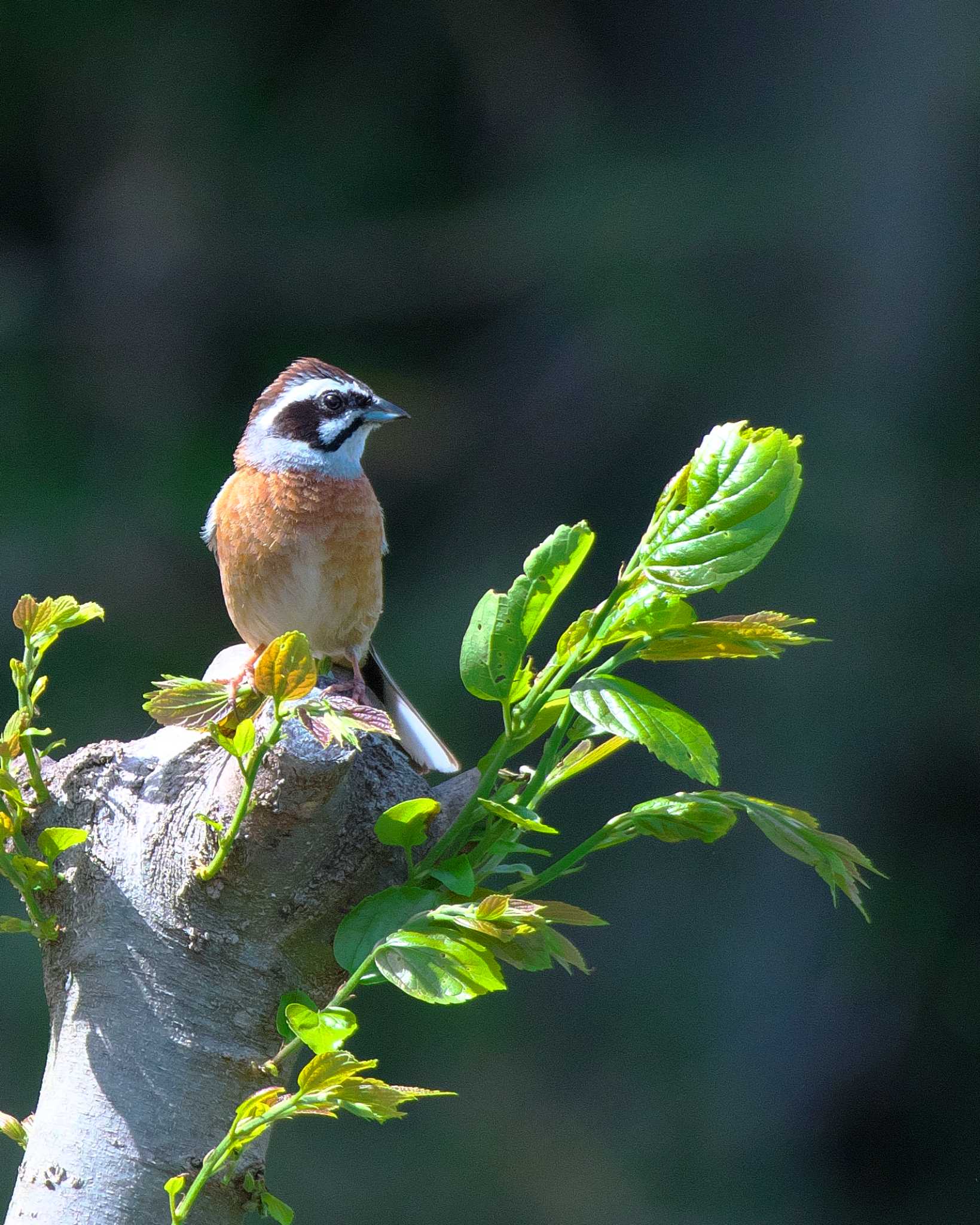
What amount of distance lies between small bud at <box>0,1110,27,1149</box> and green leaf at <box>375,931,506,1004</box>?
0.95ft

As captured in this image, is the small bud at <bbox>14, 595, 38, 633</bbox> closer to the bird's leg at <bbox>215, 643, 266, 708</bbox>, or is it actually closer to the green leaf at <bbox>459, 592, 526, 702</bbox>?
the bird's leg at <bbox>215, 643, 266, 708</bbox>

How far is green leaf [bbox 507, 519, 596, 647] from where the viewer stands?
0.81 meters

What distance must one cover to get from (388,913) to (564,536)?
25 cm

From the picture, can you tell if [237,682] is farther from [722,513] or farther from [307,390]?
[307,390]

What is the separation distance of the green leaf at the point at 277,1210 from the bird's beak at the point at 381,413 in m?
1.02

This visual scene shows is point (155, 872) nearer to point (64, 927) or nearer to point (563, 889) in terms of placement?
point (64, 927)

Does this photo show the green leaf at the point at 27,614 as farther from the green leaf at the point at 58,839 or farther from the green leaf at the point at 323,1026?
the green leaf at the point at 323,1026

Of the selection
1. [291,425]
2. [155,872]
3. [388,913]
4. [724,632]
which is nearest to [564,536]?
[724,632]

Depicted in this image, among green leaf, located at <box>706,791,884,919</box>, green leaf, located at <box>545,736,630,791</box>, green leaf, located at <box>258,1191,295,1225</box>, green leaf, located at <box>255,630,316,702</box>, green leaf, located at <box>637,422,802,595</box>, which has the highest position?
green leaf, located at <box>637,422,802,595</box>

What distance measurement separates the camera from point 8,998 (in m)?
3.11

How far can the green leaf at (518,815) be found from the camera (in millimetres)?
791

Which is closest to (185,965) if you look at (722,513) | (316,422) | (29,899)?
(29,899)

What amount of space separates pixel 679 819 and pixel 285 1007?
27cm

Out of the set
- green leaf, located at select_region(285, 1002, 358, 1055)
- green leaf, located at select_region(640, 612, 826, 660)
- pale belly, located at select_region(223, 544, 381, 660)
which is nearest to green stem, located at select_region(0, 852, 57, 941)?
green leaf, located at select_region(285, 1002, 358, 1055)
